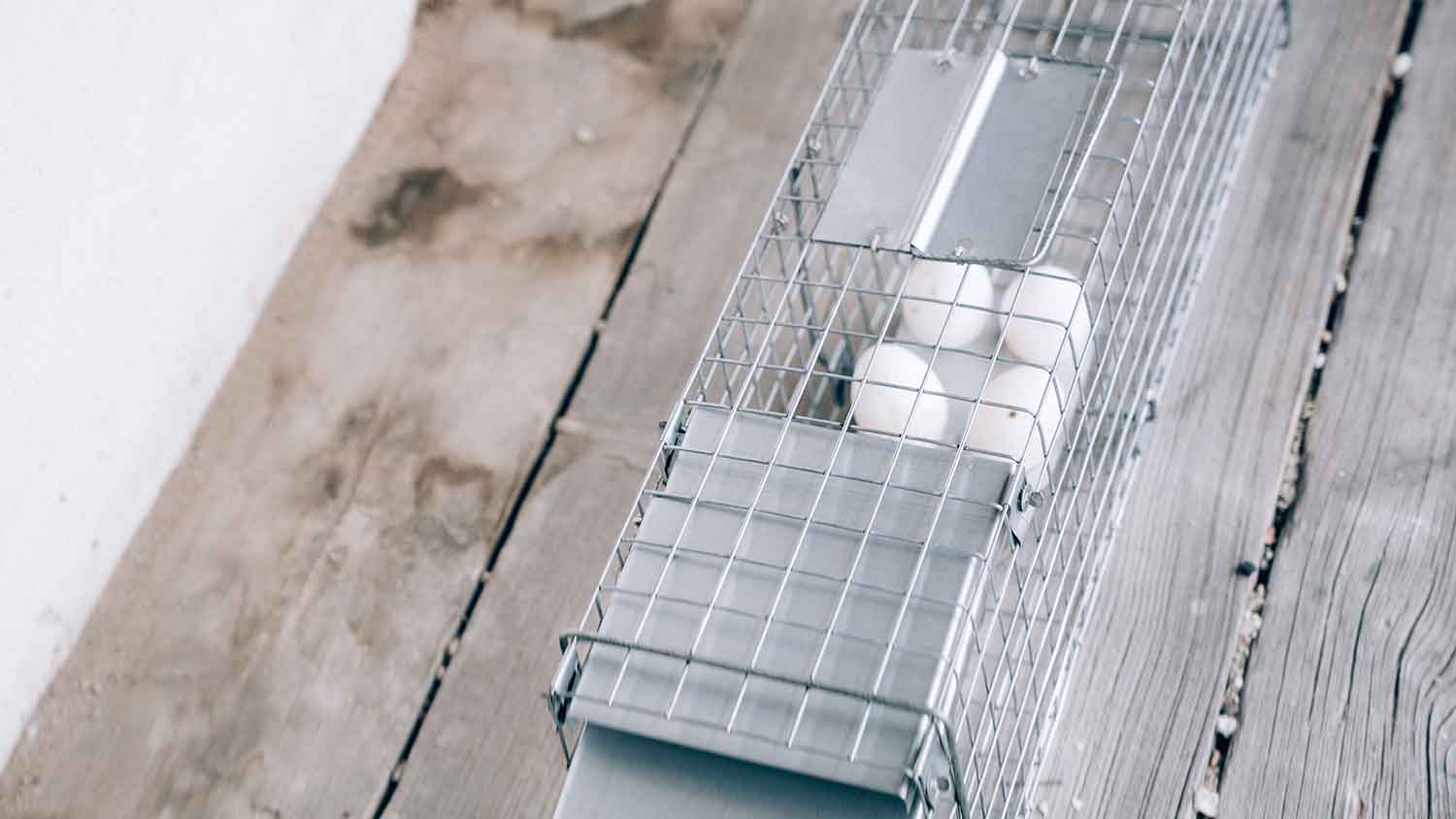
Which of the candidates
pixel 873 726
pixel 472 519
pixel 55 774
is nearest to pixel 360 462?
pixel 472 519

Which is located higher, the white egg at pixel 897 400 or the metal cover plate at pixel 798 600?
the white egg at pixel 897 400

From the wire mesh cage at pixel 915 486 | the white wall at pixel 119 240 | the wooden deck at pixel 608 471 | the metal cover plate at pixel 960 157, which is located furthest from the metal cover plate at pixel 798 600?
the white wall at pixel 119 240

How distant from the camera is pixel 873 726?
80 cm

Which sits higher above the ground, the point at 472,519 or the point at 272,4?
the point at 272,4

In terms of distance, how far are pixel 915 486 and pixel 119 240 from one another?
807 mm

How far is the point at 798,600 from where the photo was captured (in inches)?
33.5

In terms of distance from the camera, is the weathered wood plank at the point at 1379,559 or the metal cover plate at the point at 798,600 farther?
the weathered wood plank at the point at 1379,559

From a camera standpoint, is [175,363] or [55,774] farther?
[175,363]

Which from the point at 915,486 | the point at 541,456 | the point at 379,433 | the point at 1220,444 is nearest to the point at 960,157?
the point at 915,486

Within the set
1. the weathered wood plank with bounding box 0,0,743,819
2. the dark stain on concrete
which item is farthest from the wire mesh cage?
the dark stain on concrete

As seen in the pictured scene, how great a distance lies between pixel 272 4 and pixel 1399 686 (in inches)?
48.2

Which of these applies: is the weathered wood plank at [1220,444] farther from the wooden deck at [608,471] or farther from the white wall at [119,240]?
the white wall at [119,240]

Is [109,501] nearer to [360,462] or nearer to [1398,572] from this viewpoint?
[360,462]

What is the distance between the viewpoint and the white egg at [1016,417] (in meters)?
Answer: 0.96
